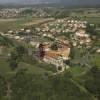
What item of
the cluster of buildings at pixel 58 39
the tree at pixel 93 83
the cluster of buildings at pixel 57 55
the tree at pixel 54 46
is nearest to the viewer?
the tree at pixel 93 83

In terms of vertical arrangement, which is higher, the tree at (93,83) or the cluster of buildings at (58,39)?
the tree at (93,83)

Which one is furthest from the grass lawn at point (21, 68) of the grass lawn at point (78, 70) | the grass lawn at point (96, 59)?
the grass lawn at point (96, 59)

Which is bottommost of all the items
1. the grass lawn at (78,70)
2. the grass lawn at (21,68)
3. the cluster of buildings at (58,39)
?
the cluster of buildings at (58,39)

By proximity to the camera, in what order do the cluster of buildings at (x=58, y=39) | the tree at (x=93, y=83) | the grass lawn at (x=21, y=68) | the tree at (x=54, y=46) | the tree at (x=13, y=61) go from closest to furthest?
1. the tree at (x=93, y=83)
2. the grass lawn at (x=21, y=68)
3. the tree at (x=13, y=61)
4. the cluster of buildings at (x=58, y=39)
5. the tree at (x=54, y=46)

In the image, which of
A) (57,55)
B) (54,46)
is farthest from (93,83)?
(54,46)

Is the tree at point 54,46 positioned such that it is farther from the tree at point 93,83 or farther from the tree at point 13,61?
the tree at point 93,83

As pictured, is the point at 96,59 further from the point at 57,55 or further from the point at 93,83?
the point at 93,83

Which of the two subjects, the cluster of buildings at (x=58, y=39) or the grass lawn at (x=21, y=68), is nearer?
the grass lawn at (x=21, y=68)

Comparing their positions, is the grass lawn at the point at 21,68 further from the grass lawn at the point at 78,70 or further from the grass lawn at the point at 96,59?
the grass lawn at the point at 96,59

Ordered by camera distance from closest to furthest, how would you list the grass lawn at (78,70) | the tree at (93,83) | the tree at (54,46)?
the tree at (93,83) < the grass lawn at (78,70) < the tree at (54,46)

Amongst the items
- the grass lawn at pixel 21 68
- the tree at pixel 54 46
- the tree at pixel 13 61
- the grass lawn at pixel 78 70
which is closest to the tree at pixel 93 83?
the grass lawn at pixel 78 70

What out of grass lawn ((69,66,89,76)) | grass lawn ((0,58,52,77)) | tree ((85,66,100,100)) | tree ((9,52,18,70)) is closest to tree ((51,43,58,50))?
tree ((9,52,18,70))

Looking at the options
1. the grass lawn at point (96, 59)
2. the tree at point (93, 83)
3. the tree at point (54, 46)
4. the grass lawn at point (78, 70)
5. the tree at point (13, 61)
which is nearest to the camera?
the tree at point (93, 83)
